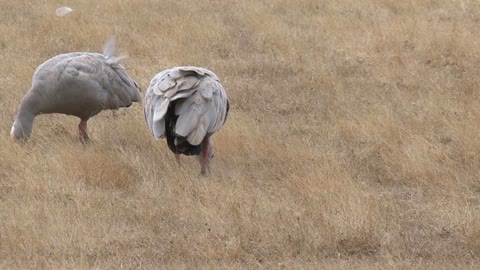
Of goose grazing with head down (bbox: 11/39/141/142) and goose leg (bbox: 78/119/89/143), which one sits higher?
goose grazing with head down (bbox: 11/39/141/142)

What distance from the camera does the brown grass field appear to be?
6586mm

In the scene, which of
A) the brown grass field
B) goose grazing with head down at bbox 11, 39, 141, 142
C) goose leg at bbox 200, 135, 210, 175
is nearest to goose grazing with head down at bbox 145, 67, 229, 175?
goose leg at bbox 200, 135, 210, 175

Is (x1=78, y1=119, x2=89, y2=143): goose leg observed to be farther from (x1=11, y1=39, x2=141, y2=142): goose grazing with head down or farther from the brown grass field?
the brown grass field

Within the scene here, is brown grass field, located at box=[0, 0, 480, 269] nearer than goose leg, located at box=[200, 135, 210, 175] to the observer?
Yes

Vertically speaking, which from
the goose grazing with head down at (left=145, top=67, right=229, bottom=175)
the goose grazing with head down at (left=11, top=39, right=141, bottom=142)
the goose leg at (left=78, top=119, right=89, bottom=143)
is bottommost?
the goose leg at (left=78, top=119, right=89, bottom=143)

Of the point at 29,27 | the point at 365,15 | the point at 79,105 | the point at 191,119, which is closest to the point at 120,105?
the point at 79,105

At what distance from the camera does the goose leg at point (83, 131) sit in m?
9.37

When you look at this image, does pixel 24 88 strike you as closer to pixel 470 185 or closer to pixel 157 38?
pixel 157 38

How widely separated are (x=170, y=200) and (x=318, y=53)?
19.7ft

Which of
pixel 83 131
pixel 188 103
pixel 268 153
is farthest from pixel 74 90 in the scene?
pixel 268 153

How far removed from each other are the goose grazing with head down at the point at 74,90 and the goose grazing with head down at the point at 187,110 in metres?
1.06

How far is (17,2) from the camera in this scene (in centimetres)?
1595

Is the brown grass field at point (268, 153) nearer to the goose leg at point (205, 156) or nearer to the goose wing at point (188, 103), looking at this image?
the goose leg at point (205, 156)

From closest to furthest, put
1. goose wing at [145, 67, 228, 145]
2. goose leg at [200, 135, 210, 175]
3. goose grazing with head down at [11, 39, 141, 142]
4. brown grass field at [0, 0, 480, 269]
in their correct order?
brown grass field at [0, 0, 480, 269], goose wing at [145, 67, 228, 145], goose leg at [200, 135, 210, 175], goose grazing with head down at [11, 39, 141, 142]
